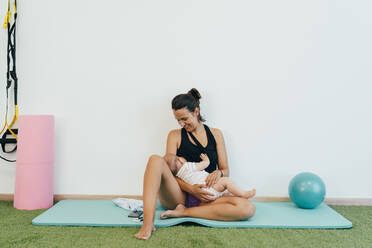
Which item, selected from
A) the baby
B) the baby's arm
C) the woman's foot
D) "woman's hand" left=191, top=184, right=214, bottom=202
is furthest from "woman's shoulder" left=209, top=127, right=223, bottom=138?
the woman's foot

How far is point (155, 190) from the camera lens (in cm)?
211

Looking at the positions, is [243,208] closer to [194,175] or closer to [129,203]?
[194,175]

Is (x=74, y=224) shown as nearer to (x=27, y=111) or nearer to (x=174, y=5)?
(x=27, y=111)

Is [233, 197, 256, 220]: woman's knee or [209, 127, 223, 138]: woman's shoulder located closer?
[233, 197, 256, 220]: woman's knee

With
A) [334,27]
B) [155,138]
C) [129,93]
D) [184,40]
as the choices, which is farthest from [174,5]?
[334,27]

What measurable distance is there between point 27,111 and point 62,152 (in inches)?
17.1

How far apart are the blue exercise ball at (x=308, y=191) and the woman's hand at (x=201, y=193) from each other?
68cm

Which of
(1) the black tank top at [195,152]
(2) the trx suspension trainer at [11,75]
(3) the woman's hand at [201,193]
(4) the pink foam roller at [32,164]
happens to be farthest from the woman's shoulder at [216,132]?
(2) the trx suspension trainer at [11,75]

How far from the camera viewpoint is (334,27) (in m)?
2.83

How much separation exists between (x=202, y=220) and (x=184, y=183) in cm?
28

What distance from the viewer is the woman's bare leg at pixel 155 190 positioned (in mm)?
2045

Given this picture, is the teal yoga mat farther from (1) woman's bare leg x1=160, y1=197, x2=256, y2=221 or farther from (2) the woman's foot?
(2) the woman's foot

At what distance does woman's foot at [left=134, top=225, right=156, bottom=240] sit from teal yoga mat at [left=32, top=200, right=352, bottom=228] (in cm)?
14

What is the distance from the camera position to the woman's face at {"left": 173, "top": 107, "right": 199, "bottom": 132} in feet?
8.05
